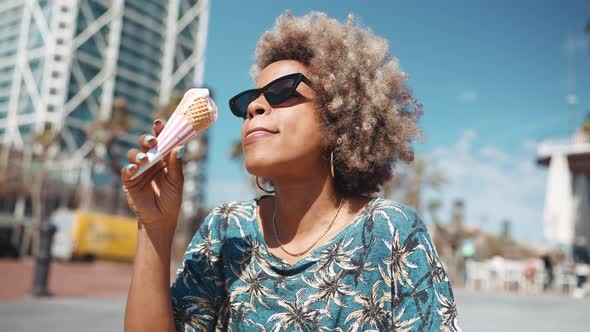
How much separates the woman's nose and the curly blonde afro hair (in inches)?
7.2

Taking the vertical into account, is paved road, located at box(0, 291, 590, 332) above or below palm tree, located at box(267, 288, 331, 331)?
below

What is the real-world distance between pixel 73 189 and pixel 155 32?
55.3 meters

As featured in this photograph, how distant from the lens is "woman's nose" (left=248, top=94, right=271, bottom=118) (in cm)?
167

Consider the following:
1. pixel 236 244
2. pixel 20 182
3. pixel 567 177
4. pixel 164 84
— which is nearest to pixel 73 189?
pixel 20 182

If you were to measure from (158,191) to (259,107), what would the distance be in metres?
0.46

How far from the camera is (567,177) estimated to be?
2897cm

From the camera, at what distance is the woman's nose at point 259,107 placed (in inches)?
65.8

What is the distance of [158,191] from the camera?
143 cm

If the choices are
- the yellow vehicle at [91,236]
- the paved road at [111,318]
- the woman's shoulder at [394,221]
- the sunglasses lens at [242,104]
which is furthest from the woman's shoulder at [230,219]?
the yellow vehicle at [91,236]

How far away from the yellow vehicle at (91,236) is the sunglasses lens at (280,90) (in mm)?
22863

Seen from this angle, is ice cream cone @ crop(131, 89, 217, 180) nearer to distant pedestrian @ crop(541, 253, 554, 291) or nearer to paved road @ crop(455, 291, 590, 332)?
paved road @ crop(455, 291, 590, 332)

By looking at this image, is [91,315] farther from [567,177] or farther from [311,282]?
Result: [567,177]

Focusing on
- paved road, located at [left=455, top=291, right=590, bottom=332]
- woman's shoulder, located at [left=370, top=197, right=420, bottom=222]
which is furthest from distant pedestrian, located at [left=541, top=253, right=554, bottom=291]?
woman's shoulder, located at [left=370, top=197, right=420, bottom=222]

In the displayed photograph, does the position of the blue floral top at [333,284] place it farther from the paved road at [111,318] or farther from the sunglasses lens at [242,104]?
the paved road at [111,318]
